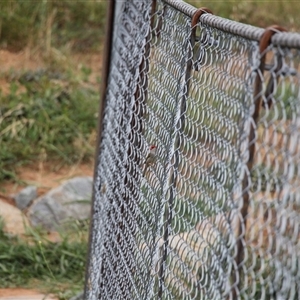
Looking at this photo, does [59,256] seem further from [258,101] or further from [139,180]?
[258,101]

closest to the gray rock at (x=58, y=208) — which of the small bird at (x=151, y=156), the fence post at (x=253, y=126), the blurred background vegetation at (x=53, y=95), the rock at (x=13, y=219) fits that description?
the rock at (x=13, y=219)

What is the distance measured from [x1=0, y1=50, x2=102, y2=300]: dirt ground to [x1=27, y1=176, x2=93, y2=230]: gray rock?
13 cm

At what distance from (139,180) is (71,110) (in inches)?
162

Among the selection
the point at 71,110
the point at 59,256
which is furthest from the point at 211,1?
the point at 59,256

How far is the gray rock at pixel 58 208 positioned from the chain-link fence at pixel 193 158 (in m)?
1.60

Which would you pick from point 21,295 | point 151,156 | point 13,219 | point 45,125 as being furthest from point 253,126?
point 45,125

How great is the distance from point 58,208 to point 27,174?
78cm

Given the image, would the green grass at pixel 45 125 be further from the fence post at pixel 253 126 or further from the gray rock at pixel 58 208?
A: the fence post at pixel 253 126

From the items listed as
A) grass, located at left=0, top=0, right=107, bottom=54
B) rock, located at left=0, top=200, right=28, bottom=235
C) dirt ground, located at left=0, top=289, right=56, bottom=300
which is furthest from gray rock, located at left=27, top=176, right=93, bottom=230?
grass, located at left=0, top=0, right=107, bottom=54

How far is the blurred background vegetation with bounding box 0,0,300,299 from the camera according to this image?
4.87 meters

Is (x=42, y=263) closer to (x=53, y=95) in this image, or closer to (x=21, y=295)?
(x=21, y=295)

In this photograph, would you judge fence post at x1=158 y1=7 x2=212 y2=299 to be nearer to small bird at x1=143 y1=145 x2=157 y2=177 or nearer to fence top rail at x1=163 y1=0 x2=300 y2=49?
fence top rail at x1=163 y1=0 x2=300 y2=49

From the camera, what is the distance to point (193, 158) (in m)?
2.37

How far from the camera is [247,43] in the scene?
1821 mm
